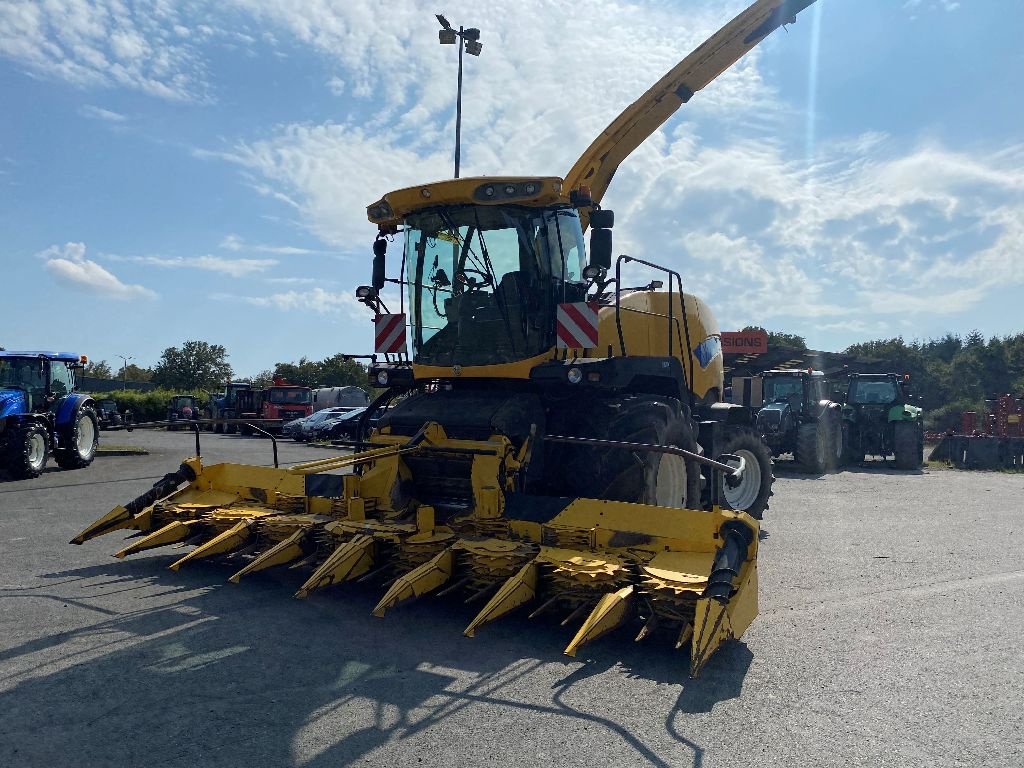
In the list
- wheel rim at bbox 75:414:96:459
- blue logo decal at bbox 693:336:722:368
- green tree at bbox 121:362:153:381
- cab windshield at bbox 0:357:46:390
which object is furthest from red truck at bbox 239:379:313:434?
green tree at bbox 121:362:153:381

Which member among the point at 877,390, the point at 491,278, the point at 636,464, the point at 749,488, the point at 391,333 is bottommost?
the point at 749,488

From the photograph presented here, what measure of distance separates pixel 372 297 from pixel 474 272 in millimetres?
1125

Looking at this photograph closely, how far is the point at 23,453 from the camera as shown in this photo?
49.7 feet

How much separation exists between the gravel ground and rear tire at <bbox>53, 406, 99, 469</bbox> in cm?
1037

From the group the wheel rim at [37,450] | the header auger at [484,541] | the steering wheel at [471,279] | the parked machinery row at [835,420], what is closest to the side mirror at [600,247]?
the steering wheel at [471,279]

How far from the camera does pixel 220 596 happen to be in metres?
6.18

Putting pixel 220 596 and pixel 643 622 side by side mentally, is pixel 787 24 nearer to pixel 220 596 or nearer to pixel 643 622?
pixel 643 622

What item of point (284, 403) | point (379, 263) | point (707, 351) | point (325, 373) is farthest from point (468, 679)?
point (325, 373)

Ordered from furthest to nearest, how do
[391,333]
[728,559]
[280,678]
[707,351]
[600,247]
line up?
1. [707,351]
2. [391,333]
3. [600,247]
4. [728,559]
5. [280,678]

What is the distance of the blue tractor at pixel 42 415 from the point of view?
1524 cm

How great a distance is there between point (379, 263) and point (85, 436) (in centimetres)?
1275

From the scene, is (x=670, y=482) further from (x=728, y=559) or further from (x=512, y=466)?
(x=728, y=559)

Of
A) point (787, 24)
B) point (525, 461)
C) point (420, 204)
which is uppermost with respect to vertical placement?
point (787, 24)

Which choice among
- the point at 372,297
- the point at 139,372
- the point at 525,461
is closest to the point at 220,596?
the point at 525,461
